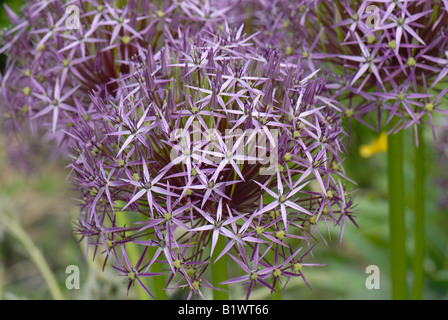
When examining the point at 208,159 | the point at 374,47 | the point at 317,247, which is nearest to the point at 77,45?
the point at 208,159

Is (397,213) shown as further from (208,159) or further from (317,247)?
(317,247)

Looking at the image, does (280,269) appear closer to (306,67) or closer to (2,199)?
(306,67)

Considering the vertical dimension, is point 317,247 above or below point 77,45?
below

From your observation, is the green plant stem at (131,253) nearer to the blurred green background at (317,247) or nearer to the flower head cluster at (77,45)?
the blurred green background at (317,247)

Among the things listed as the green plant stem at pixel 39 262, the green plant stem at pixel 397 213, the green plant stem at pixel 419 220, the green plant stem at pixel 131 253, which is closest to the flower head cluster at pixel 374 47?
the green plant stem at pixel 397 213

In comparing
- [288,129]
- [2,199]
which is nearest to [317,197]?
[288,129]

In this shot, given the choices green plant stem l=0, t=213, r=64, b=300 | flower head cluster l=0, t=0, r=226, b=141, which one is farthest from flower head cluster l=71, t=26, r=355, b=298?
green plant stem l=0, t=213, r=64, b=300

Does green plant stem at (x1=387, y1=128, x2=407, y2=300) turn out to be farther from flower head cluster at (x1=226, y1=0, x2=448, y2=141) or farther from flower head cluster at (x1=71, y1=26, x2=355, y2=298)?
flower head cluster at (x1=71, y1=26, x2=355, y2=298)
